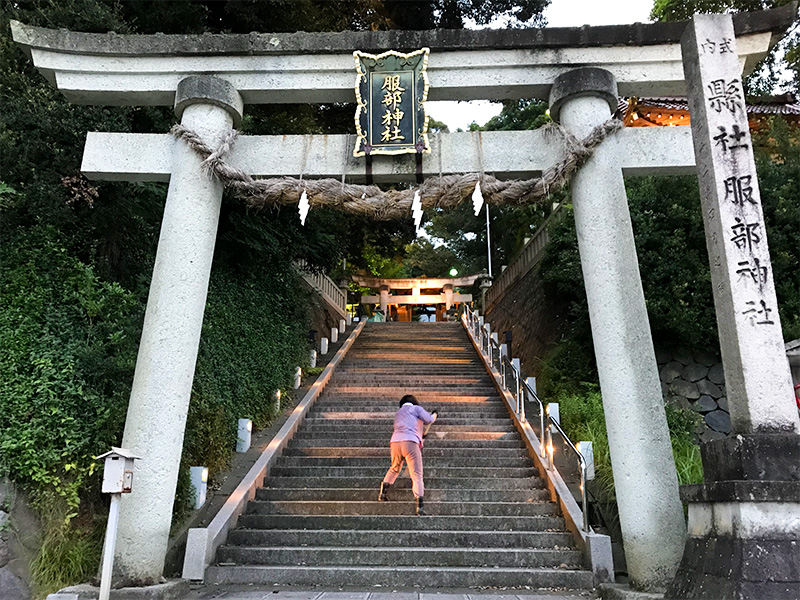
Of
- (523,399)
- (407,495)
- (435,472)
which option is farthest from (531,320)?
(407,495)

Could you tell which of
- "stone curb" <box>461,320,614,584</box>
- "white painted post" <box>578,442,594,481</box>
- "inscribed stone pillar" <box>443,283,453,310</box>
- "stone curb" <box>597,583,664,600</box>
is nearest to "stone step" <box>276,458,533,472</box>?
"stone curb" <box>461,320,614,584</box>

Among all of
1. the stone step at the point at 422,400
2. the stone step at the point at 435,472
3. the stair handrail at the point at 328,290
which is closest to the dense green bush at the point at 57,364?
the stone step at the point at 435,472

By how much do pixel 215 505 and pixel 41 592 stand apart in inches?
75.5

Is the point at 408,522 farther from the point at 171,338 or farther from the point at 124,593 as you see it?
the point at 171,338

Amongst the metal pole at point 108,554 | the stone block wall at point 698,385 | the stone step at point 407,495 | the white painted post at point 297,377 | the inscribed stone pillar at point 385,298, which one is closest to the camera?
the metal pole at point 108,554

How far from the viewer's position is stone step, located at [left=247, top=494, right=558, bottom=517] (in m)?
6.68

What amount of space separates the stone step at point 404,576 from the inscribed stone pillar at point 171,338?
2.64ft

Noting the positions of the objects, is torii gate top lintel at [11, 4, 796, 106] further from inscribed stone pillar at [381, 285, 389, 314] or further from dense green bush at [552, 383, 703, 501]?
inscribed stone pillar at [381, 285, 389, 314]

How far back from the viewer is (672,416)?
27.9 feet

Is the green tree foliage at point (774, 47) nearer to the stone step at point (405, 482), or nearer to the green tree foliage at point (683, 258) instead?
the green tree foliage at point (683, 258)

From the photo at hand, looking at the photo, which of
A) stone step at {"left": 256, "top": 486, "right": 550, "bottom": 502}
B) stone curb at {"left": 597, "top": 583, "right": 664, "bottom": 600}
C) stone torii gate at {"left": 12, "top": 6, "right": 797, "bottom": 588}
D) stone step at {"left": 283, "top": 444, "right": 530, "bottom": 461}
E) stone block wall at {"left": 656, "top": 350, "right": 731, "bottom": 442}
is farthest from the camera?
stone block wall at {"left": 656, "top": 350, "right": 731, "bottom": 442}

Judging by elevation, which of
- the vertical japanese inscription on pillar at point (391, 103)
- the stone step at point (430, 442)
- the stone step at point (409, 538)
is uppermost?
the vertical japanese inscription on pillar at point (391, 103)

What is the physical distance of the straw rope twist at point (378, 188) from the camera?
19.4 ft

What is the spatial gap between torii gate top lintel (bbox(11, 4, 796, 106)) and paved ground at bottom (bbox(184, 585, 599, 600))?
5.10 metres
